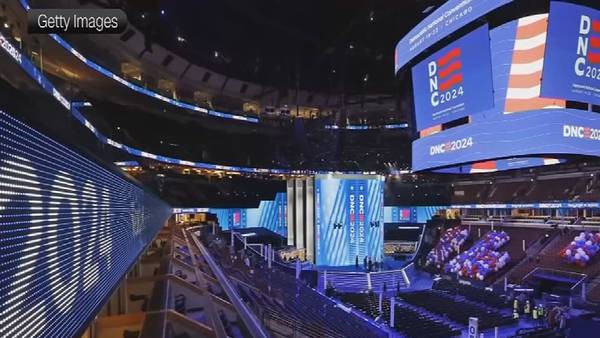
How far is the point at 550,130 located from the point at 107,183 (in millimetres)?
9277

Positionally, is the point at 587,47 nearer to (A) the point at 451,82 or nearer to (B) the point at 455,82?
(B) the point at 455,82

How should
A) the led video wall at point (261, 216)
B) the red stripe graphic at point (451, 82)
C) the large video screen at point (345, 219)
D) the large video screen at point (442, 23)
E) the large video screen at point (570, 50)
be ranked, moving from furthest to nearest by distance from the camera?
the led video wall at point (261, 216)
the large video screen at point (345, 219)
the red stripe graphic at point (451, 82)
the large video screen at point (442, 23)
the large video screen at point (570, 50)

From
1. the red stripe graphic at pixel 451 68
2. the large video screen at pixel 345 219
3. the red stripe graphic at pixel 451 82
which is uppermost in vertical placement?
the red stripe graphic at pixel 451 68

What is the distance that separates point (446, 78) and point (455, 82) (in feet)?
1.33

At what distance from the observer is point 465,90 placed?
11016 millimetres

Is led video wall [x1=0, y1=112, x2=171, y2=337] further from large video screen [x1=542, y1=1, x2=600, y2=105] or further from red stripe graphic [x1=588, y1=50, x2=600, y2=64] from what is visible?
red stripe graphic [x1=588, y1=50, x2=600, y2=64]

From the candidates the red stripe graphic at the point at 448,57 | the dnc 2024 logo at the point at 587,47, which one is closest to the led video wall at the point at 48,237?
the red stripe graphic at the point at 448,57

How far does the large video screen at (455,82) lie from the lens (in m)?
10.7

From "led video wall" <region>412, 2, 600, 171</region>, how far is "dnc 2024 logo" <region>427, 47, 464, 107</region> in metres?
0.79

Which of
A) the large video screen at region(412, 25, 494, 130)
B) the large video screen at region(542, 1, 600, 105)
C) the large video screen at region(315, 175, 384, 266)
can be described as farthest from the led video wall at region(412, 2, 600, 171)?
the large video screen at region(315, 175, 384, 266)

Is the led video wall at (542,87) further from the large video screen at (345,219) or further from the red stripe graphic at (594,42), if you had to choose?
the large video screen at (345,219)

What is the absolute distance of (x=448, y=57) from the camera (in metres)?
11.7

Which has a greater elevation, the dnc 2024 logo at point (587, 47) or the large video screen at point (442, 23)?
the large video screen at point (442, 23)

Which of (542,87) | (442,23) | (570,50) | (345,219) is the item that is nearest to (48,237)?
(542,87)
